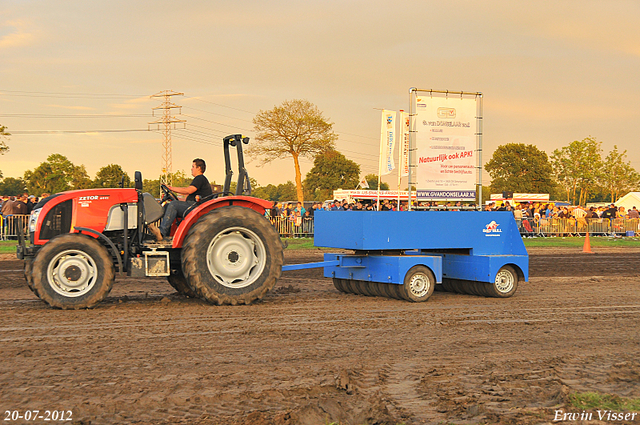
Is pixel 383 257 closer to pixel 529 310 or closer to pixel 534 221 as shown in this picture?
pixel 529 310

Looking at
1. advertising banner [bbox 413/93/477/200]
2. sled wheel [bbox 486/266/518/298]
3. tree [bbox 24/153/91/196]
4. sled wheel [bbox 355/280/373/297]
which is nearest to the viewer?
sled wheel [bbox 486/266/518/298]

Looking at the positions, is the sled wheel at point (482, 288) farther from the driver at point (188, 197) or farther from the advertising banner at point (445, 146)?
the driver at point (188, 197)

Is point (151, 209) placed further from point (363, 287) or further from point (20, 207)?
point (20, 207)

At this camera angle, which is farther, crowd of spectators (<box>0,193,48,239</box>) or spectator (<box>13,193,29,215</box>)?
crowd of spectators (<box>0,193,48,239</box>)

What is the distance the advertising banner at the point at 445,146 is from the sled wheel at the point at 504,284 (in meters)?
2.42

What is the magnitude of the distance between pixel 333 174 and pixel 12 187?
43.9 metres

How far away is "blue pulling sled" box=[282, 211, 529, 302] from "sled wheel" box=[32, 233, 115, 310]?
105 inches

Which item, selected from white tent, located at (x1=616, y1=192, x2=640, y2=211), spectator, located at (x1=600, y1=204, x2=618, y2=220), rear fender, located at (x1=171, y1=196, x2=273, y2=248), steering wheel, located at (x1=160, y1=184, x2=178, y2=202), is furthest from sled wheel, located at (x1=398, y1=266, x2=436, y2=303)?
white tent, located at (x1=616, y1=192, x2=640, y2=211)

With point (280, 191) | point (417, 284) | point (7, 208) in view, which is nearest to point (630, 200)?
point (280, 191)

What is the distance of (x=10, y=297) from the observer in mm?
9438

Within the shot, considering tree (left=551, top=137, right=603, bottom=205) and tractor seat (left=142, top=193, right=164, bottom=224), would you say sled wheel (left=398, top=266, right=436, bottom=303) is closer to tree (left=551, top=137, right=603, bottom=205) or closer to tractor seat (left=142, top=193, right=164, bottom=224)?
tractor seat (left=142, top=193, right=164, bottom=224)

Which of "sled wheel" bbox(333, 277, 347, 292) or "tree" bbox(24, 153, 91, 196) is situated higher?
"tree" bbox(24, 153, 91, 196)

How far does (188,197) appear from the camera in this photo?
8.77 m

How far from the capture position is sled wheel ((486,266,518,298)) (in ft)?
32.0
